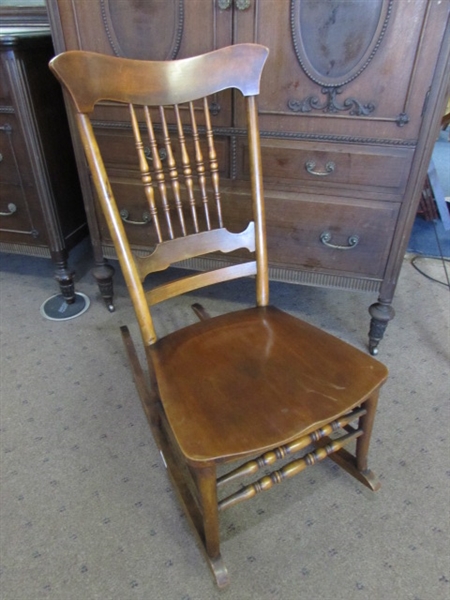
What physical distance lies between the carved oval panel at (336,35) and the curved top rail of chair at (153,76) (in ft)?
0.70

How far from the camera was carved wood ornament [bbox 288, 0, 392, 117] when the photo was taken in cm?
105

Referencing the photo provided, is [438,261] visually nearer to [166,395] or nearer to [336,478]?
[336,478]

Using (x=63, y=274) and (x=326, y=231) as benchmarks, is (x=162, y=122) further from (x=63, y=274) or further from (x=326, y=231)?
(x=63, y=274)

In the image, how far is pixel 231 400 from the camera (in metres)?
0.85

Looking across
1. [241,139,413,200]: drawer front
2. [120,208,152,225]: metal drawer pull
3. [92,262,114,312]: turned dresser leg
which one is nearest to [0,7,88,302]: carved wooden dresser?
[92,262,114,312]: turned dresser leg

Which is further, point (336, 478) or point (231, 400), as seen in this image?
point (336, 478)

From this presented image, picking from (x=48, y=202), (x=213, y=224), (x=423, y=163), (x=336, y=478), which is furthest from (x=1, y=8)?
(x=336, y=478)

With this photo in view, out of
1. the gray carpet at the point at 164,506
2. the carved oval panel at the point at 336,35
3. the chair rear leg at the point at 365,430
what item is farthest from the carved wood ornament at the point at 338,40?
the gray carpet at the point at 164,506

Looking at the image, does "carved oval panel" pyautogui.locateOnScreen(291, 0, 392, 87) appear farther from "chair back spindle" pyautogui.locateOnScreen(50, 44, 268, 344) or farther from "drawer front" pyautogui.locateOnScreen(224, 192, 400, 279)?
"drawer front" pyautogui.locateOnScreen(224, 192, 400, 279)

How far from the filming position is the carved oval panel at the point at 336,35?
104cm

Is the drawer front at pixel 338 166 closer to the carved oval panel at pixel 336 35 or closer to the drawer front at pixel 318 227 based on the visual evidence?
the drawer front at pixel 318 227

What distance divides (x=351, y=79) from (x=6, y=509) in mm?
1410

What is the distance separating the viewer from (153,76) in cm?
92

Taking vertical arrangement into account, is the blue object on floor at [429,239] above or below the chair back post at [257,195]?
below
